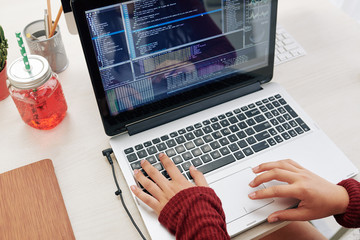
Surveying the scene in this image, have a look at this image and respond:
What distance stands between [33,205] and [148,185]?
0.78ft

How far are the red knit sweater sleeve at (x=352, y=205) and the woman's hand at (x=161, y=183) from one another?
283mm

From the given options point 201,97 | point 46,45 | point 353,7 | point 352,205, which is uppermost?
point 46,45

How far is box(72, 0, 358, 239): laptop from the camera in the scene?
2.31 feet

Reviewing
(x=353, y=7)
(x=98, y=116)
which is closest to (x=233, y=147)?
(x=98, y=116)

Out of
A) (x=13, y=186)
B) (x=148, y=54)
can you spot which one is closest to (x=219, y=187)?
(x=148, y=54)

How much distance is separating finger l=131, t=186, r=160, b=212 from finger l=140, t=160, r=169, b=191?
32mm

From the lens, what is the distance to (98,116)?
0.90 m

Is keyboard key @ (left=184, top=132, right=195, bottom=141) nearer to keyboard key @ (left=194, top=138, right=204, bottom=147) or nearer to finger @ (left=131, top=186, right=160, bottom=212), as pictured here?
keyboard key @ (left=194, top=138, right=204, bottom=147)

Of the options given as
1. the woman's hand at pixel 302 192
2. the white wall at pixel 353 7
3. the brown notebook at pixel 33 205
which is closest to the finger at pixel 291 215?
the woman's hand at pixel 302 192

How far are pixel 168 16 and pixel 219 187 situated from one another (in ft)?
1.17

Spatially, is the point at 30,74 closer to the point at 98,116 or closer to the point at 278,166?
the point at 98,116

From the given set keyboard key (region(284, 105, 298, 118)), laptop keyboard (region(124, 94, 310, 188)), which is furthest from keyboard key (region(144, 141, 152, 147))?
keyboard key (region(284, 105, 298, 118))

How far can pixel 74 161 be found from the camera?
81 cm

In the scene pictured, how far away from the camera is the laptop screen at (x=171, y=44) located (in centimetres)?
70
